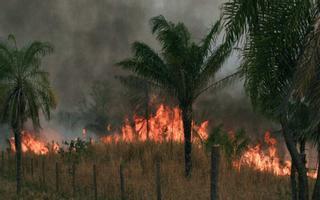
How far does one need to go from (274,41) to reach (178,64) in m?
11.7

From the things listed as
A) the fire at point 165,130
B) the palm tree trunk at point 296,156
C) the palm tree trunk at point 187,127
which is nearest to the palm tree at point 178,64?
the palm tree trunk at point 187,127

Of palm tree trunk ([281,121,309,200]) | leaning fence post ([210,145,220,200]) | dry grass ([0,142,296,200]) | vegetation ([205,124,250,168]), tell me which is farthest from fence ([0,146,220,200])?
vegetation ([205,124,250,168])

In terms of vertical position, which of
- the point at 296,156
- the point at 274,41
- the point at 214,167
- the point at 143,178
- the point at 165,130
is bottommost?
the point at 143,178

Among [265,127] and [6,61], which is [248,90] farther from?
[265,127]

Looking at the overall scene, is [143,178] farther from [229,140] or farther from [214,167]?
[214,167]

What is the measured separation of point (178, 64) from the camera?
72.7ft

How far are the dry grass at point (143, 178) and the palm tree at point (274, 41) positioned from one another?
22.0 ft

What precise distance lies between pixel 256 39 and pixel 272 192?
9822 mm

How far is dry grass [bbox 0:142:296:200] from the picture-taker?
18484mm

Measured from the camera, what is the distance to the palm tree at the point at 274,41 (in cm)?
1036

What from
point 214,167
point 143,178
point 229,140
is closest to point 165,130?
point 229,140

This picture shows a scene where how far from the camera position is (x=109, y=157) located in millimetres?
28719

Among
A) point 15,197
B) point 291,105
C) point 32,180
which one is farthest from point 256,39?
point 32,180

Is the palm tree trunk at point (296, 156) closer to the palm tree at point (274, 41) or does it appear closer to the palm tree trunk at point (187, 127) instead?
the palm tree at point (274, 41)
